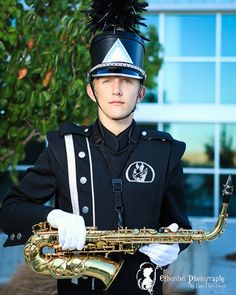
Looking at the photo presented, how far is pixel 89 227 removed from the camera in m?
1.98

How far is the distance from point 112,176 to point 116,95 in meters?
0.33

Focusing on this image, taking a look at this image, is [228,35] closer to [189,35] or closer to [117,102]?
[189,35]

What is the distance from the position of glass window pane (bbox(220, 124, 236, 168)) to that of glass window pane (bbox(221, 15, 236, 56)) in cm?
141

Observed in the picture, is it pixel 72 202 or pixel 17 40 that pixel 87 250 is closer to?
pixel 72 202

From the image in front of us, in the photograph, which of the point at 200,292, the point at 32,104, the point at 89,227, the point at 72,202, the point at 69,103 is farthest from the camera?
the point at 200,292

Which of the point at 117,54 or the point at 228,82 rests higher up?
the point at 228,82

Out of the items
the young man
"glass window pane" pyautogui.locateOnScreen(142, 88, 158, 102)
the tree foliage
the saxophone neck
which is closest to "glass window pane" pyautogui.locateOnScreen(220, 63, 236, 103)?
"glass window pane" pyautogui.locateOnScreen(142, 88, 158, 102)

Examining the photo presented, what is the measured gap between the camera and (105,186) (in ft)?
7.09

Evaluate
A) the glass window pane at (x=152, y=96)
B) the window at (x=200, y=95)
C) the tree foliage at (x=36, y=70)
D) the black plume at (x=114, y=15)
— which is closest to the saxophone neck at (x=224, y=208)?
the black plume at (x=114, y=15)

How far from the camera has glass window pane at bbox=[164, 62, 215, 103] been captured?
986 cm

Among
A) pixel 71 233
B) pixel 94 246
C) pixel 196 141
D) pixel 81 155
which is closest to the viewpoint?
pixel 71 233

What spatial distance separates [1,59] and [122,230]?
7.53ft

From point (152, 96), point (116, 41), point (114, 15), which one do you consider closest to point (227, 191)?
point (116, 41)

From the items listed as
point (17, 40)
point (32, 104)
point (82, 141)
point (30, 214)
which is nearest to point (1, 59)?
point (17, 40)
